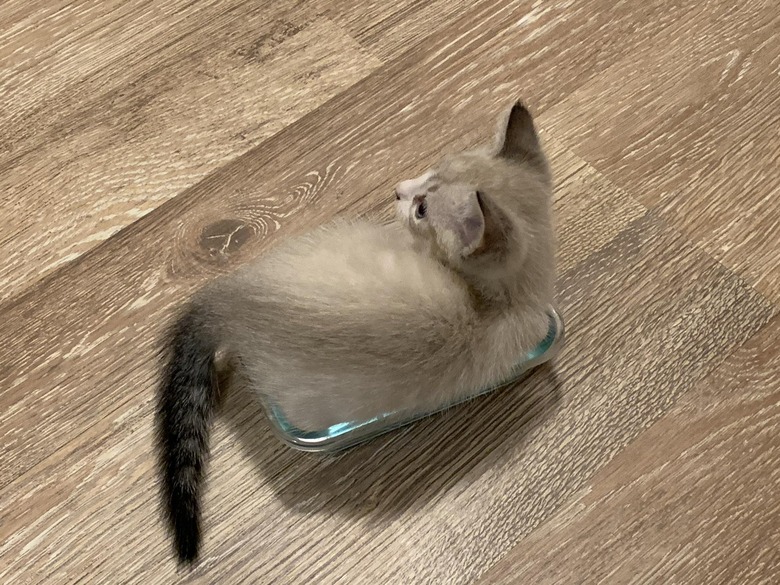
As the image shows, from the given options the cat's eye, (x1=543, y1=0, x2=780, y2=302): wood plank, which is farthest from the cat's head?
(x1=543, y1=0, x2=780, y2=302): wood plank

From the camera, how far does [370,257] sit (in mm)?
639

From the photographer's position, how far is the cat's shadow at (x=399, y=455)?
69 cm

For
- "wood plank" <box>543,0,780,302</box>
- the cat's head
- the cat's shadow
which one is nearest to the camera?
the cat's head

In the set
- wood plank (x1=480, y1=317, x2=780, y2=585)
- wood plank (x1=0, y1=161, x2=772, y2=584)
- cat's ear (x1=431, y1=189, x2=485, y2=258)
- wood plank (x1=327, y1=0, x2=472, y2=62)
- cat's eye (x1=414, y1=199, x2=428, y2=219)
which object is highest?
wood plank (x1=327, y1=0, x2=472, y2=62)

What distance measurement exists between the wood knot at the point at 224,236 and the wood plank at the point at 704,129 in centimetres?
40

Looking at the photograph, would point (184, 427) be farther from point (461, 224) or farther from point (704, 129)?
point (704, 129)

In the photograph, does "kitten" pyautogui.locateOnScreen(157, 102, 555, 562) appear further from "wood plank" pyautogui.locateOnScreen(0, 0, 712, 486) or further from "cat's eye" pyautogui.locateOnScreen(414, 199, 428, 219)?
"wood plank" pyautogui.locateOnScreen(0, 0, 712, 486)

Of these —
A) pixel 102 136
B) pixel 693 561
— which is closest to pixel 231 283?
pixel 102 136

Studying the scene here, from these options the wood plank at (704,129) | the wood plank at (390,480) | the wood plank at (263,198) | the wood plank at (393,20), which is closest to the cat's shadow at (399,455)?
the wood plank at (390,480)

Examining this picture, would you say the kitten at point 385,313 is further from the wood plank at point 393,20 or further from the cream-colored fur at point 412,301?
the wood plank at point 393,20

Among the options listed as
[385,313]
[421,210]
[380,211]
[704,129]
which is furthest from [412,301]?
[704,129]

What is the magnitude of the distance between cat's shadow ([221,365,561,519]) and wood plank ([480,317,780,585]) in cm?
9

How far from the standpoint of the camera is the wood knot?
808 mm

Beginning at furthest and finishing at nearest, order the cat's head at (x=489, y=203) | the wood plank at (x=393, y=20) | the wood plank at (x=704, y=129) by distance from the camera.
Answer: the wood plank at (x=393, y=20) → the wood plank at (x=704, y=129) → the cat's head at (x=489, y=203)
